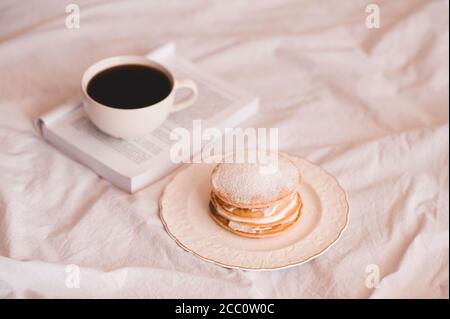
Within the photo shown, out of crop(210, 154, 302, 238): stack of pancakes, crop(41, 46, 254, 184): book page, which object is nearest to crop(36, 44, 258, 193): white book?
crop(41, 46, 254, 184): book page

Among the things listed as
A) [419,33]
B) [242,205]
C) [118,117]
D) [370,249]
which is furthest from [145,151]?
[419,33]

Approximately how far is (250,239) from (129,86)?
0.86ft

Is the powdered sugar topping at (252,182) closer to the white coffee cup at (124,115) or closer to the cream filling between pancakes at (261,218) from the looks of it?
the cream filling between pancakes at (261,218)

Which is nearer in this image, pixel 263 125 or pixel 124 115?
A: pixel 124 115

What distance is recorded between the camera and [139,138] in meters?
0.83

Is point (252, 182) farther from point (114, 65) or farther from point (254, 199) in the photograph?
point (114, 65)

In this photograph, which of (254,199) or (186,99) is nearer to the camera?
(254,199)

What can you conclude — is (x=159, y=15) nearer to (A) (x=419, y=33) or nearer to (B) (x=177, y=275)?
(A) (x=419, y=33)

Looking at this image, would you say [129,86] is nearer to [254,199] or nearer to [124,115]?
[124,115]

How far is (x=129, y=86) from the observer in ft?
2.70

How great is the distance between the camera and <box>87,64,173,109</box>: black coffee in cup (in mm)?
803

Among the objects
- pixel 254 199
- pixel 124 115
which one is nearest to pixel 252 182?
pixel 254 199

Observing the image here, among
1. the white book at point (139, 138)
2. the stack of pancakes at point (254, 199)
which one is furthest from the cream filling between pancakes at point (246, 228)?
the white book at point (139, 138)

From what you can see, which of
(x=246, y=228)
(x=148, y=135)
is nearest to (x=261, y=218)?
(x=246, y=228)
